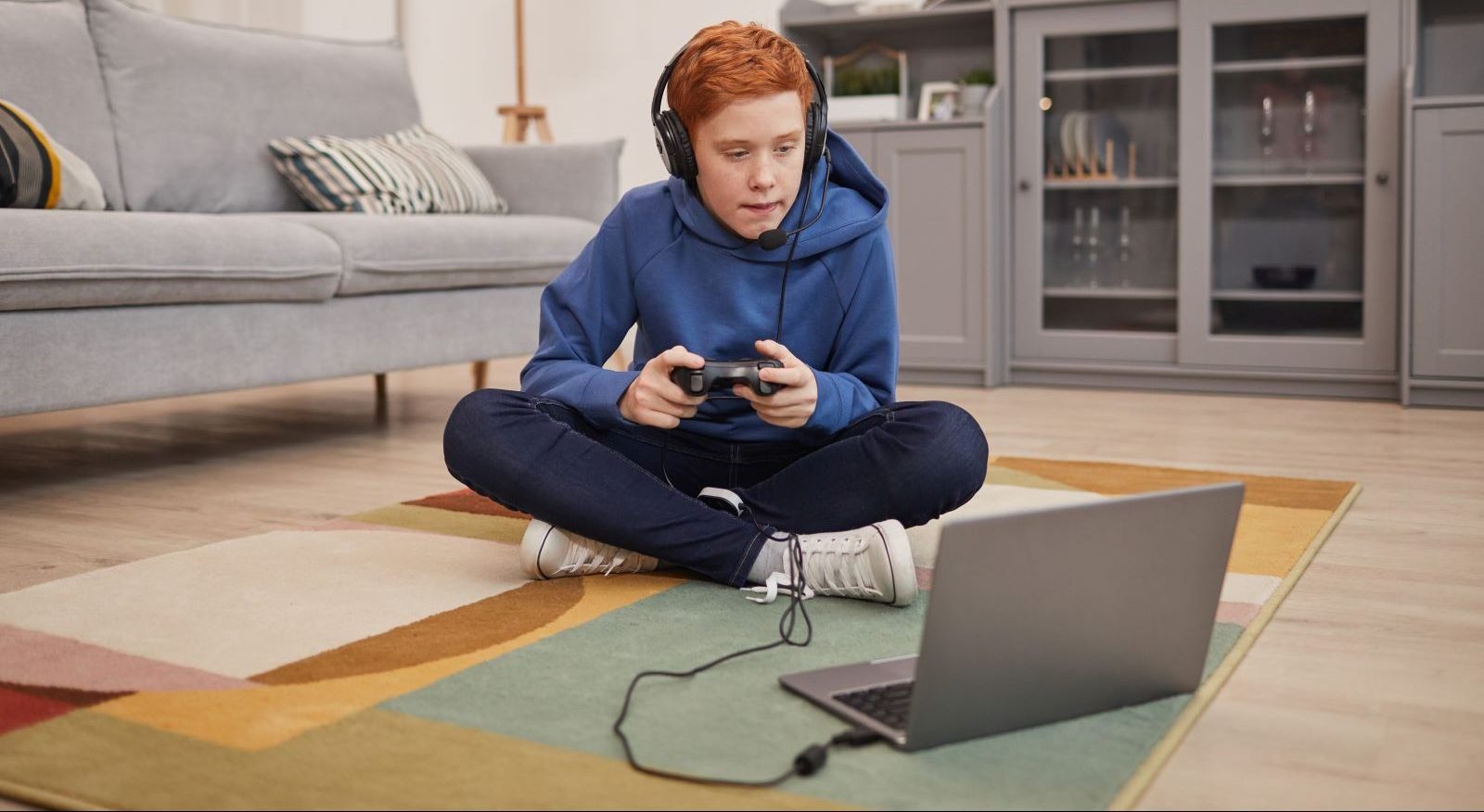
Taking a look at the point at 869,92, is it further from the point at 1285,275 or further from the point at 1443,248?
the point at 1443,248

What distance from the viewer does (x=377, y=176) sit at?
9.75ft

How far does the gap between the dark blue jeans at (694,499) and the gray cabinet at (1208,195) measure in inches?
79.7

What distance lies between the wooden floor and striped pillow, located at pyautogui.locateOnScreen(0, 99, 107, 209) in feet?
1.48

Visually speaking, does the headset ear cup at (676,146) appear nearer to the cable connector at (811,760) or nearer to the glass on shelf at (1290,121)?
the cable connector at (811,760)

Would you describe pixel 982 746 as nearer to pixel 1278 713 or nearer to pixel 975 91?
pixel 1278 713

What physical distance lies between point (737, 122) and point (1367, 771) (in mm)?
839

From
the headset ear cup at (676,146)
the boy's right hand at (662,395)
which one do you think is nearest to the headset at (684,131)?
the headset ear cup at (676,146)

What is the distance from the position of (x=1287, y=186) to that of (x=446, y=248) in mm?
1975

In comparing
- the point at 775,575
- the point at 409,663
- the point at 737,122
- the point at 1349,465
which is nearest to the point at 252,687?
the point at 409,663

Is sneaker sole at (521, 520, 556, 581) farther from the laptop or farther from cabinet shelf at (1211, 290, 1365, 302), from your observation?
cabinet shelf at (1211, 290, 1365, 302)

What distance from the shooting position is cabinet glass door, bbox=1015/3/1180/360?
11.4 ft

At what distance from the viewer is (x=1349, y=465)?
2340mm

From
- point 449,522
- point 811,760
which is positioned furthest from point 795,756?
point 449,522

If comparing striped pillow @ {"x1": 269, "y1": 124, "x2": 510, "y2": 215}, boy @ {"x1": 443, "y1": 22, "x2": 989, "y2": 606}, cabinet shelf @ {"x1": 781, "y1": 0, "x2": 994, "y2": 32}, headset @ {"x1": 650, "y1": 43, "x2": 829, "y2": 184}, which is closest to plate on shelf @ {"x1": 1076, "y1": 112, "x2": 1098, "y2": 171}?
cabinet shelf @ {"x1": 781, "y1": 0, "x2": 994, "y2": 32}
